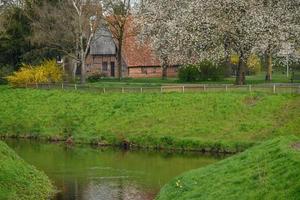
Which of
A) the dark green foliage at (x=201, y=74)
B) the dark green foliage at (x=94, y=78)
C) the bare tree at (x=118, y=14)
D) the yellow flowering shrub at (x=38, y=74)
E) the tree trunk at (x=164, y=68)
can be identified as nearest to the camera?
the yellow flowering shrub at (x=38, y=74)

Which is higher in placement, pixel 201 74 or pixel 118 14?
pixel 118 14

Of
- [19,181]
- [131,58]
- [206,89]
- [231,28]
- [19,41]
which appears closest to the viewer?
[19,181]

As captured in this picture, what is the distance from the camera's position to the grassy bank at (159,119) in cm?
4584

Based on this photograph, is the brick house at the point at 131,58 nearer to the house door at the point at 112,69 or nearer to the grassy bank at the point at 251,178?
the house door at the point at 112,69

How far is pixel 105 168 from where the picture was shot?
3847cm

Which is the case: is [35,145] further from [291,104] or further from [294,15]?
[294,15]

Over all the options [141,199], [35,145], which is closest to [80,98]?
[35,145]

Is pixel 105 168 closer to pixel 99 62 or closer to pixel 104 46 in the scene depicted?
pixel 104 46

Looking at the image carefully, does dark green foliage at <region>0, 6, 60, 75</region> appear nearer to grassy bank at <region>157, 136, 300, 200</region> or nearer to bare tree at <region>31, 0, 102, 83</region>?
bare tree at <region>31, 0, 102, 83</region>

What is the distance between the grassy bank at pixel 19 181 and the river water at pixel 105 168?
995mm

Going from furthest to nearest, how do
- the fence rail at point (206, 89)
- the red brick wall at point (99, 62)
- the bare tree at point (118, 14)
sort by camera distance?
the red brick wall at point (99, 62)
the bare tree at point (118, 14)
the fence rail at point (206, 89)

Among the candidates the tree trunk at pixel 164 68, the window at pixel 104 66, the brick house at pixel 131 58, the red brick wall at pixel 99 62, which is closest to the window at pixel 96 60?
the red brick wall at pixel 99 62

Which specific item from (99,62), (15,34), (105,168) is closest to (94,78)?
(15,34)

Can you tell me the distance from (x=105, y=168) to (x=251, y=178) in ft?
54.7
